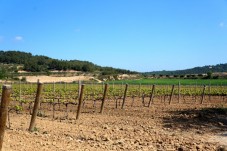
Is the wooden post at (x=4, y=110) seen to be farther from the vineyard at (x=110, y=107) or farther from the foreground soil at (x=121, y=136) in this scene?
the vineyard at (x=110, y=107)

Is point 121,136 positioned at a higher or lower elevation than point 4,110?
lower

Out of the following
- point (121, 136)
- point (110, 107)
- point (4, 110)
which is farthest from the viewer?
point (110, 107)

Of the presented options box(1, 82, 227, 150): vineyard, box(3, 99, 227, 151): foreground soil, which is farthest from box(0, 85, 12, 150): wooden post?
box(1, 82, 227, 150): vineyard

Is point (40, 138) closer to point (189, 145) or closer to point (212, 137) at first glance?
point (189, 145)

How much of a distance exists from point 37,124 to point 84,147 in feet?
13.0

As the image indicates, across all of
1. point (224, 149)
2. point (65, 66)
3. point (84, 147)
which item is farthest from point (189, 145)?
point (65, 66)

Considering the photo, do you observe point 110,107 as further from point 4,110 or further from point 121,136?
point 4,110

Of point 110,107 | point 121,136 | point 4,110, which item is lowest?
point 110,107

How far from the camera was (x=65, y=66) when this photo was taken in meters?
107

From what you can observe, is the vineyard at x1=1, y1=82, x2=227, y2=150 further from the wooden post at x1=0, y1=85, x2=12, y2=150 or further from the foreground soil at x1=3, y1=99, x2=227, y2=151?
the wooden post at x1=0, y1=85, x2=12, y2=150

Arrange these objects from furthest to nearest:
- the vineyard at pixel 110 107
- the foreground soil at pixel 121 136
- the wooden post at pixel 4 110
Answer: the vineyard at pixel 110 107 < the foreground soil at pixel 121 136 < the wooden post at pixel 4 110

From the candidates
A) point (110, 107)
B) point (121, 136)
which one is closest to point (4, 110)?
point (121, 136)

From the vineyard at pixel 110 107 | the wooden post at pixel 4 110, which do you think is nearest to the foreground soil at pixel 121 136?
the vineyard at pixel 110 107

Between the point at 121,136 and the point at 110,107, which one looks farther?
the point at 110,107
